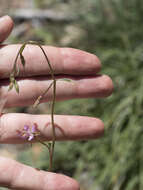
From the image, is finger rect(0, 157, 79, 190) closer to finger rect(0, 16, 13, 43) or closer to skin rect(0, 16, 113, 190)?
skin rect(0, 16, 113, 190)

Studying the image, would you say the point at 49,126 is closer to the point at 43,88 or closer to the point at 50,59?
the point at 43,88

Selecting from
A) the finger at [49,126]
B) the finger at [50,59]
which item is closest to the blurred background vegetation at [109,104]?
the finger at [49,126]

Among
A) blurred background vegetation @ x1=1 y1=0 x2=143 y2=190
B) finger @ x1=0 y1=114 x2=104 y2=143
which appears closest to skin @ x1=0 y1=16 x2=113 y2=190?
finger @ x1=0 y1=114 x2=104 y2=143

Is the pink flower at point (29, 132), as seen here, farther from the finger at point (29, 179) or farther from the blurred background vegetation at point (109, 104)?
the blurred background vegetation at point (109, 104)

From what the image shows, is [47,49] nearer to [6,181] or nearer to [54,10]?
[6,181]

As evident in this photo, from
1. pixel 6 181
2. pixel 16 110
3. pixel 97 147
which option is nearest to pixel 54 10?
pixel 16 110
